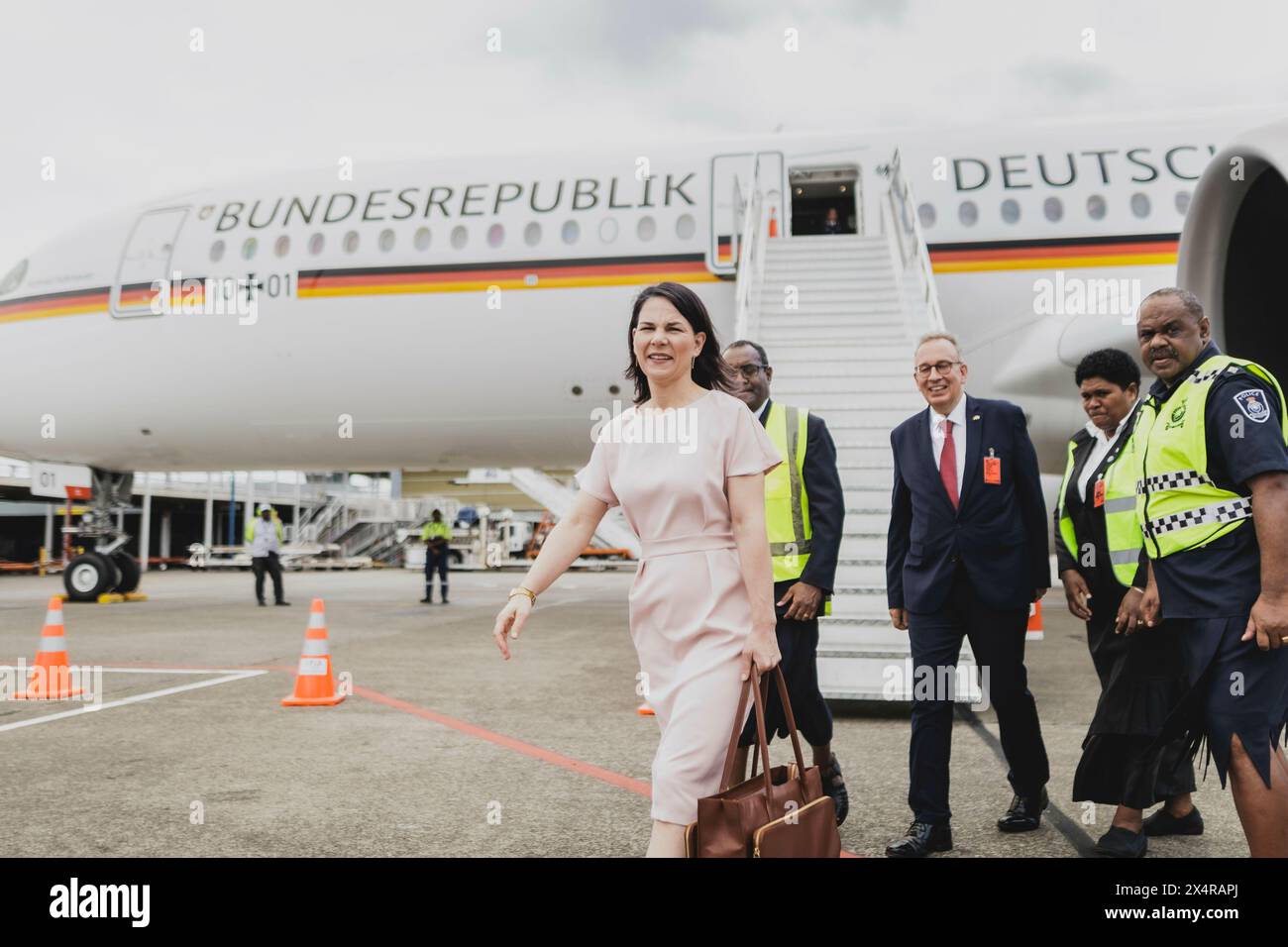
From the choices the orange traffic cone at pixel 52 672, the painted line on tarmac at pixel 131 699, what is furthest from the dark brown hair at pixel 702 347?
the orange traffic cone at pixel 52 672

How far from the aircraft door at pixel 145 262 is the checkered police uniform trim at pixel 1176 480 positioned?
997 cm

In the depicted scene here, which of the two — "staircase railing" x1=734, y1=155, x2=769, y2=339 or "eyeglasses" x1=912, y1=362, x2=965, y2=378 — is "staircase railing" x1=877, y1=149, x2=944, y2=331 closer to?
"staircase railing" x1=734, y1=155, x2=769, y2=339

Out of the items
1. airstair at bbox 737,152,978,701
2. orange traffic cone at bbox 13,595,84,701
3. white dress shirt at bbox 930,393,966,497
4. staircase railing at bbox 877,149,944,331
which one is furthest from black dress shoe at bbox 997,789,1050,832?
orange traffic cone at bbox 13,595,84,701

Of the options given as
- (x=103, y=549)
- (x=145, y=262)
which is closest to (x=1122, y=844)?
(x=145, y=262)

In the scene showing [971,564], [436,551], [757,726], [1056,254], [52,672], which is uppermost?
[1056,254]

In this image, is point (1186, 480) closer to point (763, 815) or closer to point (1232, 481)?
point (1232, 481)

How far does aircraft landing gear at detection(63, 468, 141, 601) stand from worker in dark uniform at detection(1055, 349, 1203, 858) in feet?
38.9

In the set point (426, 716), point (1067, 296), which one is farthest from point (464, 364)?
point (1067, 296)

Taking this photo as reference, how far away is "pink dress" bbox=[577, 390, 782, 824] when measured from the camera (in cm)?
211

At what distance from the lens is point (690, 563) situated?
7.17 feet

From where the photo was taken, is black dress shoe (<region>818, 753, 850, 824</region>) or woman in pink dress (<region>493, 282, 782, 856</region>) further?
black dress shoe (<region>818, 753, 850, 824</region>)

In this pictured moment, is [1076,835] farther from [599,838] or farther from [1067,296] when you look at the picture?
[1067,296]

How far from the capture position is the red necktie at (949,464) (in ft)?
10.9

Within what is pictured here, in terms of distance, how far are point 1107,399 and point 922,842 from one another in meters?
1.73
